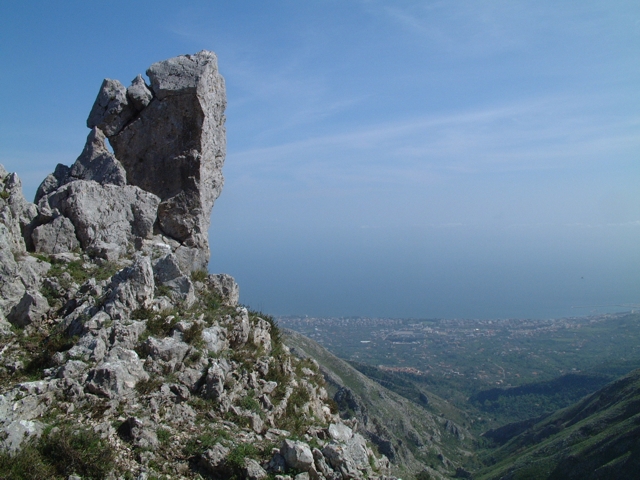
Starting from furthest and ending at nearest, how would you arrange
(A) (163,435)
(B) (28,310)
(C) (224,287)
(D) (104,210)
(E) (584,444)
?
(E) (584,444), (C) (224,287), (D) (104,210), (B) (28,310), (A) (163,435)

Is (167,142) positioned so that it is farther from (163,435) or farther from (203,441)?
(203,441)

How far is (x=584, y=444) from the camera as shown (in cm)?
5759

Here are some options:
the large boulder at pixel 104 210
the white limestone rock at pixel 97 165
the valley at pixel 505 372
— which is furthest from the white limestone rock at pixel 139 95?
the valley at pixel 505 372

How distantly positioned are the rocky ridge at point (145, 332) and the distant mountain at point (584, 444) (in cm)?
5038

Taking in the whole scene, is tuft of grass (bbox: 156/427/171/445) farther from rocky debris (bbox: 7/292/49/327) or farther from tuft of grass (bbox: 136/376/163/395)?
rocky debris (bbox: 7/292/49/327)

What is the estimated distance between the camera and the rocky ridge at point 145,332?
8375mm

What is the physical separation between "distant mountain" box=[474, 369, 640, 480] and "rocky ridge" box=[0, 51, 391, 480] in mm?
50381

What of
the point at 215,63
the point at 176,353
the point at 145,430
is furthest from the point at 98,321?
the point at 215,63

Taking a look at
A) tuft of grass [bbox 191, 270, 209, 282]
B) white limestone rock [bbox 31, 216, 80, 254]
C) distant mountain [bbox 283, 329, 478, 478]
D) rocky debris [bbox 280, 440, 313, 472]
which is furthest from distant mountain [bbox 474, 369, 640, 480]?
white limestone rock [bbox 31, 216, 80, 254]

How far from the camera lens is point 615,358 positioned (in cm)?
16150

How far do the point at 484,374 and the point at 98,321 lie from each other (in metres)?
173

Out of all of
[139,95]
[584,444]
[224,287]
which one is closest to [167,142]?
[139,95]

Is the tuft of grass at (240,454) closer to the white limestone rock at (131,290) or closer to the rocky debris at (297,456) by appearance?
the rocky debris at (297,456)

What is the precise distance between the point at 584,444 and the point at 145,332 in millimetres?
66010
